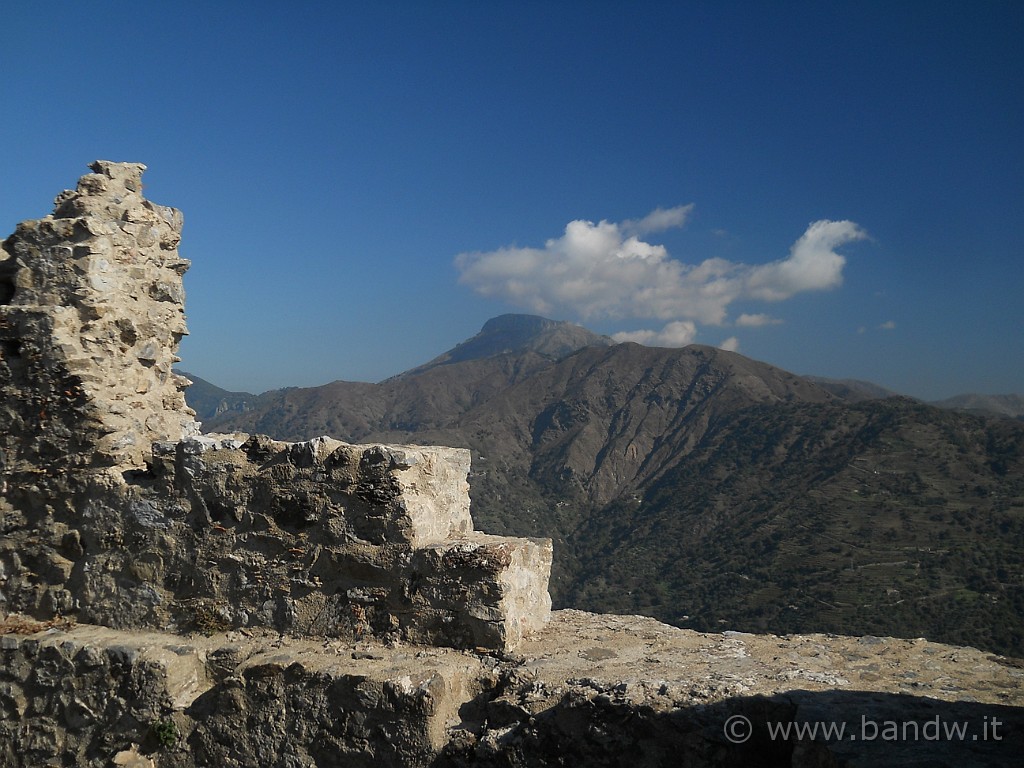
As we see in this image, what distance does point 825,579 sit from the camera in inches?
1815

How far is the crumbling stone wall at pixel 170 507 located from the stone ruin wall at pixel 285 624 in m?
0.02

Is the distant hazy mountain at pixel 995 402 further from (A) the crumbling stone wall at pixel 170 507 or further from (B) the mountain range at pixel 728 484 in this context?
(A) the crumbling stone wall at pixel 170 507

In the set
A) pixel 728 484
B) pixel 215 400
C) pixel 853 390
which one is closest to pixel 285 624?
pixel 728 484

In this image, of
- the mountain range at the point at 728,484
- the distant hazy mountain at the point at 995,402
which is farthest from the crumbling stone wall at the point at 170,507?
the distant hazy mountain at the point at 995,402

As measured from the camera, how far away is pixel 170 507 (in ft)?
16.0

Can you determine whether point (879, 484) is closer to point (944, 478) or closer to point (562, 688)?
point (944, 478)

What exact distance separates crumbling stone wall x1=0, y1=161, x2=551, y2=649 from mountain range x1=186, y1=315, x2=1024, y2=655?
110 feet

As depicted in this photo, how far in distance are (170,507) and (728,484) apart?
262 ft

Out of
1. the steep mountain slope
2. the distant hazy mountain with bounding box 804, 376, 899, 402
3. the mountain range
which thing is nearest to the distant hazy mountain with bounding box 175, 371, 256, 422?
the mountain range

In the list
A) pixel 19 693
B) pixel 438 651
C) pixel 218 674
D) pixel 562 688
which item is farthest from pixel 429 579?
pixel 19 693

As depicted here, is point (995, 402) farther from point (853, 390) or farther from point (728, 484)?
point (728, 484)

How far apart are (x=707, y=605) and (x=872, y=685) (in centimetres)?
4852

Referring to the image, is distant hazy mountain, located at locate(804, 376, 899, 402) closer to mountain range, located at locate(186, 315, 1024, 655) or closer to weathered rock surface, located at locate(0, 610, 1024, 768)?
mountain range, located at locate(186, 315, 1024, 655)

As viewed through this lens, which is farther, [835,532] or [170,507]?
[835,532]
